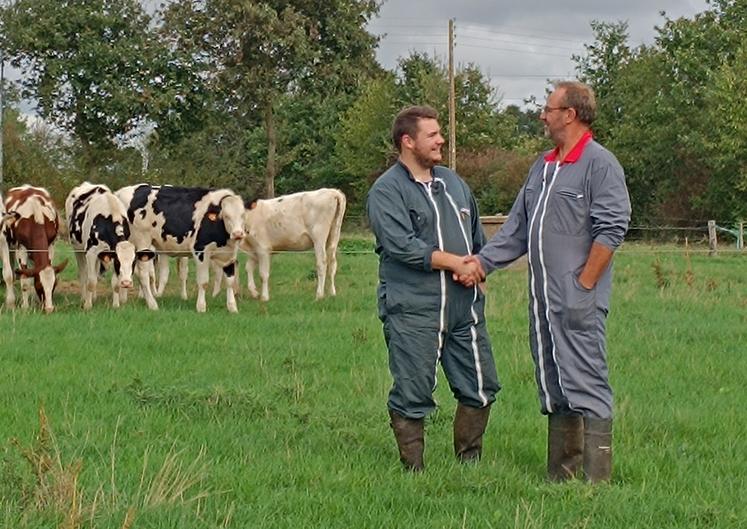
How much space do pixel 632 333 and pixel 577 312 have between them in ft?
20.3

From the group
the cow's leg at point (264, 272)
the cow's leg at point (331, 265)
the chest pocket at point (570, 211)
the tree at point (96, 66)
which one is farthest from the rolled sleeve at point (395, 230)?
the tree at point (96, 66)

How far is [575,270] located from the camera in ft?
18.5

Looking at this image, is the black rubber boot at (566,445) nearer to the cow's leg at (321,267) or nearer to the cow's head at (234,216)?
the cow's head at (234,216)

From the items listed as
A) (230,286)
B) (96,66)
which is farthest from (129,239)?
(96,66)

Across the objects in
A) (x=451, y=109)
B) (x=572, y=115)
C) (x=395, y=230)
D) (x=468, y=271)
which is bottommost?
(x=468, y=271)

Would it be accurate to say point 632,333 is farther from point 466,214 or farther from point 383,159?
point 383,159

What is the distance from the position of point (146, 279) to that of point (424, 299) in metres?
9.65

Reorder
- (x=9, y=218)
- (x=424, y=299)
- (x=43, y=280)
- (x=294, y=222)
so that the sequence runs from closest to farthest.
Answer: (x=424, y=299)
(x=43, y=280)
(x=9, y=218)
(x=294, y=222)

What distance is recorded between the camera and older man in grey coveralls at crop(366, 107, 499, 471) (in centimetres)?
592

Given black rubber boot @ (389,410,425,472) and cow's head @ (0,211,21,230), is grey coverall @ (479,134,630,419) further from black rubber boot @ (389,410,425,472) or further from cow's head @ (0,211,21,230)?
cow's head @ (0,211,21,230)

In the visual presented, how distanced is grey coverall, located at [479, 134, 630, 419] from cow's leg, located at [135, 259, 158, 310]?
9513 millimetres

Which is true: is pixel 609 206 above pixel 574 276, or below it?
above

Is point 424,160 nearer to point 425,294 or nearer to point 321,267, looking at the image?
point 425,294

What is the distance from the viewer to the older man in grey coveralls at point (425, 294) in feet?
19.4
